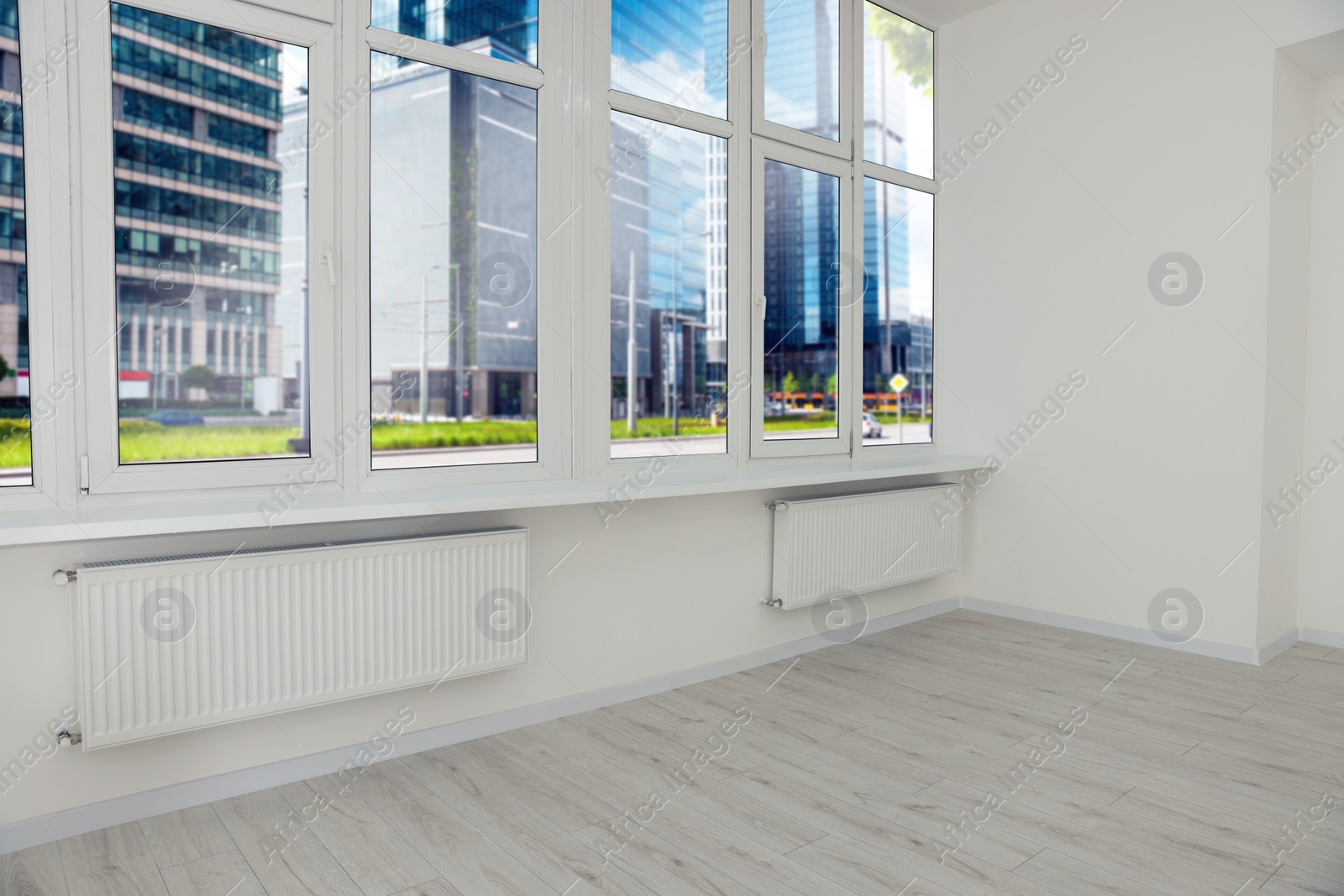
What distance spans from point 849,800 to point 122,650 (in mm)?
2120

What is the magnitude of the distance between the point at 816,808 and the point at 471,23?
292 centimetres

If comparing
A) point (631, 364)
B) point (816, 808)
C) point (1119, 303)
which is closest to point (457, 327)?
point (631, 364)

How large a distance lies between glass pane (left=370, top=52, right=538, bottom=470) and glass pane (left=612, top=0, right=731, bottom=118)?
551 mm

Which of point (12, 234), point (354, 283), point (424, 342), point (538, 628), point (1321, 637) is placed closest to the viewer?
point (12, 234)

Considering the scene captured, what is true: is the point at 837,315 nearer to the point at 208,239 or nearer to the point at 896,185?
the point at 896,185

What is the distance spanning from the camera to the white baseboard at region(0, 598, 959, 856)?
237 centimetres

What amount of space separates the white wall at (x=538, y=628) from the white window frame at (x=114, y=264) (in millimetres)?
192

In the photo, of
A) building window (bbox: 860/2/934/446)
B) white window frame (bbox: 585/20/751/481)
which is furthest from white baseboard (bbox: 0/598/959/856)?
building window (bbox: 860/2/934/446)

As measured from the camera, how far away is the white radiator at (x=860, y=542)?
4.03 m

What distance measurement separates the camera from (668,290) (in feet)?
12.3

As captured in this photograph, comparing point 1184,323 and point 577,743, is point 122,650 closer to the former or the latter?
point 577,743

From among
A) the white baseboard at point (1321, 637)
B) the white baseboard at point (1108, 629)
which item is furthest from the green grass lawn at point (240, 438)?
the white baseboard at point (1321, 637)

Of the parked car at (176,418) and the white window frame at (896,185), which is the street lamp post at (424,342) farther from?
the white window frame at (896,185)

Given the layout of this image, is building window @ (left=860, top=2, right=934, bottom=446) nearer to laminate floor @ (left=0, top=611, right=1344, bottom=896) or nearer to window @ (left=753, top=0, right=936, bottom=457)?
window @ (left=753, top=0, right=936, bottom=457)
